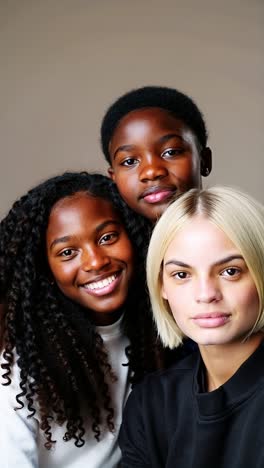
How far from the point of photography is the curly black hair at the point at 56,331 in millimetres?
1409

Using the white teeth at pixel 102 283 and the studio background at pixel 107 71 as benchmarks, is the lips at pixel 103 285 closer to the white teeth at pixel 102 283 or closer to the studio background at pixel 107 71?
the white teeth at pixel 102 283

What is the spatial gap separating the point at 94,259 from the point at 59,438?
400mm

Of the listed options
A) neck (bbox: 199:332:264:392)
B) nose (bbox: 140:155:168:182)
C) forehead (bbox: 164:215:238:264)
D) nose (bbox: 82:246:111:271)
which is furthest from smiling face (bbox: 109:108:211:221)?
neck (bbox: 199:332:264:392)

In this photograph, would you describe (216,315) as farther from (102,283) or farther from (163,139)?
(163,139)

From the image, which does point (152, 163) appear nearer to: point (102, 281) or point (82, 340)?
point (102, 281)

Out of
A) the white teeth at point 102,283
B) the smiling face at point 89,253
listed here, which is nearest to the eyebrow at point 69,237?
the smiling face at point 89,253

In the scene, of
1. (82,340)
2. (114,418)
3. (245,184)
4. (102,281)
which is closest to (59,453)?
(114,418)

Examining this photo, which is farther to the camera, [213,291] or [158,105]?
[158,105]

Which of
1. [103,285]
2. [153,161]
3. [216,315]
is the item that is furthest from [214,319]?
[153,161]

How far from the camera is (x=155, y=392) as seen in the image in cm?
133

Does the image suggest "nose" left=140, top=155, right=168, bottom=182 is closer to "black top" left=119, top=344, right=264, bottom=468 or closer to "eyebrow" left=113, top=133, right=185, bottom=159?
"eyebrow" left=113, top=133, right=185, bottom=159

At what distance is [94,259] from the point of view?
137 centimetres

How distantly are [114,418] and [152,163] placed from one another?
1.86 feet

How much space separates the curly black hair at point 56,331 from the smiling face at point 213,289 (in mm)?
329
